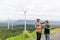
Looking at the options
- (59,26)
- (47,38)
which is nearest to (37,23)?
(47,38)

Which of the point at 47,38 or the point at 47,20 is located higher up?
the point at 47,20

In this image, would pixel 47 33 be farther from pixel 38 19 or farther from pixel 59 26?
pixel 59 26

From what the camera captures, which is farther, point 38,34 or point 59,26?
point 59,26

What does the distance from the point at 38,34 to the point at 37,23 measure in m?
0.76

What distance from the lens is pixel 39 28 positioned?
18.5 metres

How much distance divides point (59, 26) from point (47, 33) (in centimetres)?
4447

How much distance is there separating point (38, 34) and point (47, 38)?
955mm

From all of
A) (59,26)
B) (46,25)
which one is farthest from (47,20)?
(59,26)

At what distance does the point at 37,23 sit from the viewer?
60.5 ft

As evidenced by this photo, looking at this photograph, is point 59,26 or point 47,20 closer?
point 47,20

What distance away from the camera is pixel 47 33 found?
19.1m

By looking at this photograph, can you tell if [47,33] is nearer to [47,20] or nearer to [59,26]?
[47,20]

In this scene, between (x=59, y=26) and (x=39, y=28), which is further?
(x=59, y=26)

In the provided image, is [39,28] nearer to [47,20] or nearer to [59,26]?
[47,20]
